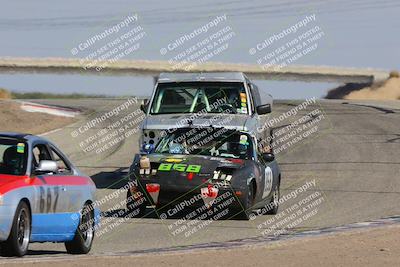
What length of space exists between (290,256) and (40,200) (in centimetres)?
253

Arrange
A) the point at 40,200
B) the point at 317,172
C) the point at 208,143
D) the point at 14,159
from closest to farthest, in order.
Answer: the point at 40,200
the point at 14,159
the point at 208,143
the point at 317,172

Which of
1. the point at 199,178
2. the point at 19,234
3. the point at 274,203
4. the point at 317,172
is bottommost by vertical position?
the point at 317,172

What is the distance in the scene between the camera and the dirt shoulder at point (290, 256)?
10.1m

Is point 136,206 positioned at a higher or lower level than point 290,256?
lower

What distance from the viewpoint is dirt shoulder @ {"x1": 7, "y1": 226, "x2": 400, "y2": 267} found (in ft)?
Answer: 33.0

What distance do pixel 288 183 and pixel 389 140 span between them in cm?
723

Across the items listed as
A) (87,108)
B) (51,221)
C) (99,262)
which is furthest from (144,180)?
(87,108)

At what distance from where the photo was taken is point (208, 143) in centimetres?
1673

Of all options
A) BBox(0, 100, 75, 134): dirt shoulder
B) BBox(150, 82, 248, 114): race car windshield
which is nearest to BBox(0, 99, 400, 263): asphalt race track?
BBox(0, 100, 75, 134): dirt shoulder

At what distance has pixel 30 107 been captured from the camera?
3622 centimetres

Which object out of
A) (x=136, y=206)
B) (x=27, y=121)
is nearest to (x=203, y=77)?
(x=136, y=206)

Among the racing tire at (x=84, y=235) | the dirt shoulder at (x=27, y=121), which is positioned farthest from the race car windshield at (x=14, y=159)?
the dirt shoulder at (x=27, y=121)

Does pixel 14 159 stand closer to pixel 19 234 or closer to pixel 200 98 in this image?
pixel 19 234

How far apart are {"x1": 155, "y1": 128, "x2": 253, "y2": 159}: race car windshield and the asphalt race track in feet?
3.52
